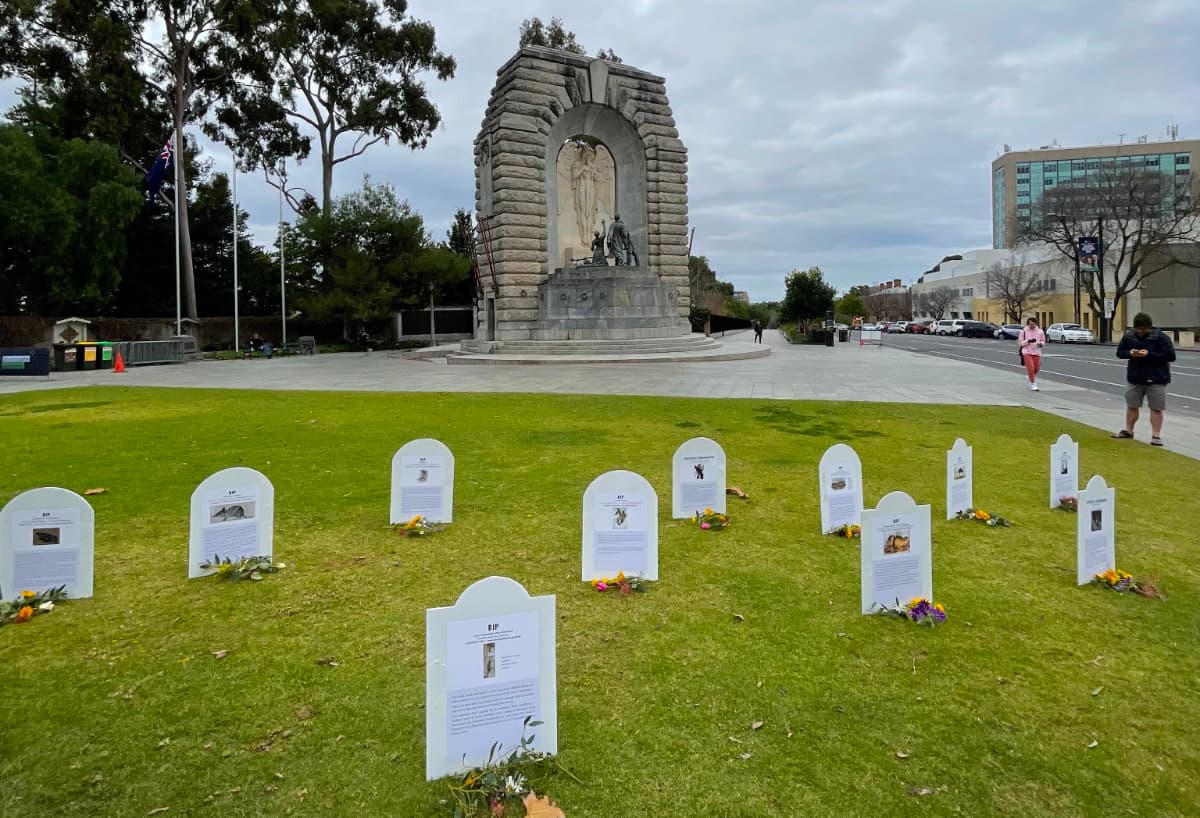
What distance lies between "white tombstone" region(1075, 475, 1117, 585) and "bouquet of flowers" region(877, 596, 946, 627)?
1.15m

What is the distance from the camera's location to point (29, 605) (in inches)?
160

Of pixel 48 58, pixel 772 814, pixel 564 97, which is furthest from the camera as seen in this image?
pixel 48 58

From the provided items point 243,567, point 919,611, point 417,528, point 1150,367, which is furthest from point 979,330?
point 243,567

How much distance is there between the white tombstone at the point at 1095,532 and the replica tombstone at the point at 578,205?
2201 cm

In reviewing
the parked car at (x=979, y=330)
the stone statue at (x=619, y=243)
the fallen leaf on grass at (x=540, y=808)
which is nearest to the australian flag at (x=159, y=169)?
the stone statue at (x=619, y=243)

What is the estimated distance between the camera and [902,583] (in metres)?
4.05

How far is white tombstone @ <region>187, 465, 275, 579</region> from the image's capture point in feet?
14.8

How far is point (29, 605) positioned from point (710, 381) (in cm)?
1486

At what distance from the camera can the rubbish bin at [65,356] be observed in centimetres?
2444

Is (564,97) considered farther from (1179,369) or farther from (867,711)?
(867,711)

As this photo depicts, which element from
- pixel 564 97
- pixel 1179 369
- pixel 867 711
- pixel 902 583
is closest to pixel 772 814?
pixel 867 711

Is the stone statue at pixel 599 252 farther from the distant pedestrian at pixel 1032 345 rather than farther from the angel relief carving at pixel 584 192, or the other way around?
the distant pedestrian at pixel 1032 345

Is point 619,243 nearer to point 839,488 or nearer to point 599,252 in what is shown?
point 599,252

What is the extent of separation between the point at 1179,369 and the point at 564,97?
23.5 m
